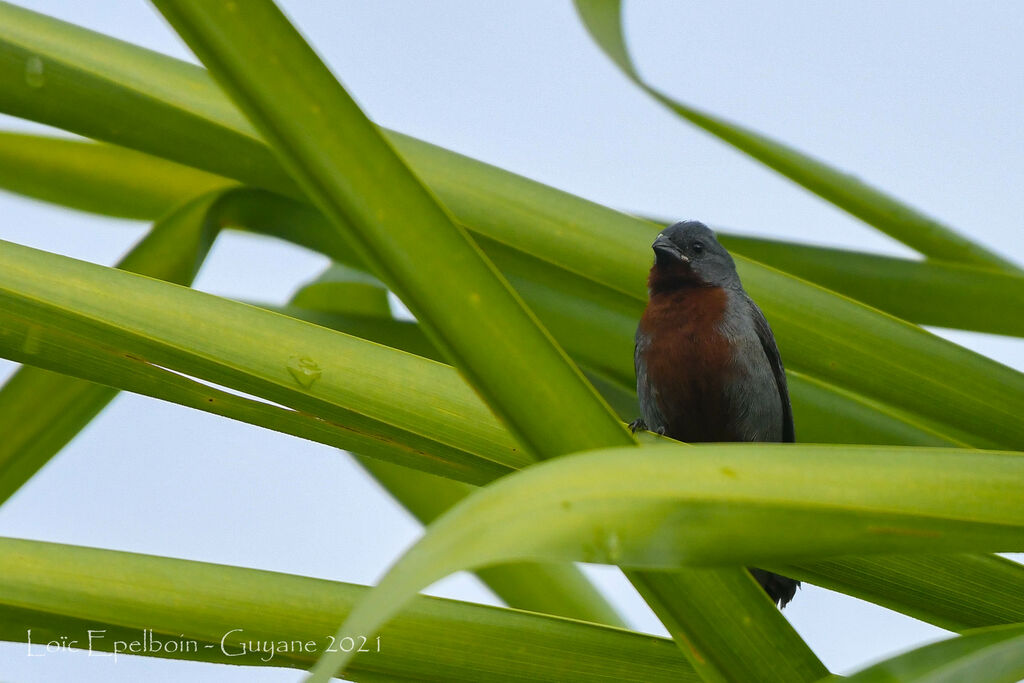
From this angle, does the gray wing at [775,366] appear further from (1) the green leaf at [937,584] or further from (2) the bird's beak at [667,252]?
(1) the green leaf at [937,584]

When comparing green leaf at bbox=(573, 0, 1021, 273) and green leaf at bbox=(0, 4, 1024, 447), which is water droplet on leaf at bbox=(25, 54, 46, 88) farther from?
green leaf at bbox=(573, 0, 1021, 273)

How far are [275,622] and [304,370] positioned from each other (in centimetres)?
22

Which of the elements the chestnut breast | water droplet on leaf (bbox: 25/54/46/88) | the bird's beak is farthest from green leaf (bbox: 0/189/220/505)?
the chestnut breast

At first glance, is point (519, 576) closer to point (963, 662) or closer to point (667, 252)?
point (667, 252)

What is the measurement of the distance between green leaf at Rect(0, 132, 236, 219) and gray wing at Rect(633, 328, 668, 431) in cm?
74

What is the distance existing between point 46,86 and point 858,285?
1025 millimetres

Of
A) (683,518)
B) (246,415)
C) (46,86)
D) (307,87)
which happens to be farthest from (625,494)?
(46,86)

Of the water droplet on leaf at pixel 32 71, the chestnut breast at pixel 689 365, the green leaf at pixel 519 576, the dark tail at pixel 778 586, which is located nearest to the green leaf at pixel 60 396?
the water droplet on leaf at pixel 32 71

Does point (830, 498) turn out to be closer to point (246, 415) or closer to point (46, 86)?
point (246, 415)

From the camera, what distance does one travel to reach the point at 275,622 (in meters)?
0.79

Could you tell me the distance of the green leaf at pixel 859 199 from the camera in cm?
123

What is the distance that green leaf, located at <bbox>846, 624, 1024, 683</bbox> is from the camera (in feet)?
1.51

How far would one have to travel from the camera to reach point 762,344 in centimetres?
168

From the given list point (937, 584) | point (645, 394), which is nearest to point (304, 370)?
point (937, 584)
